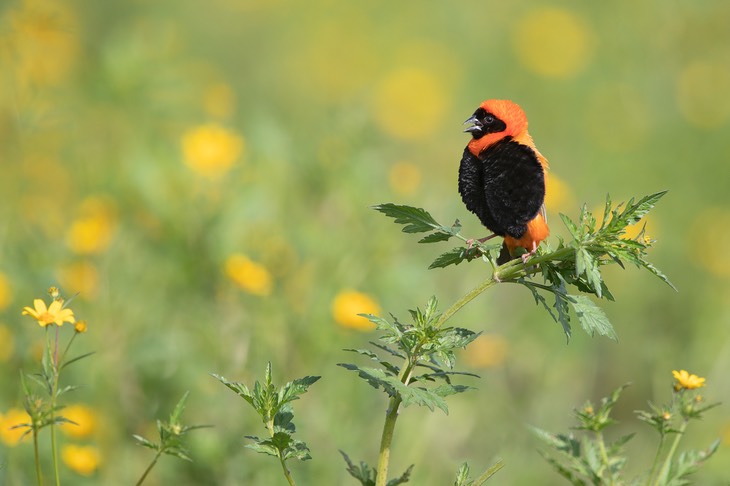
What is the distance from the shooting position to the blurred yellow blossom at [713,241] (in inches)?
221

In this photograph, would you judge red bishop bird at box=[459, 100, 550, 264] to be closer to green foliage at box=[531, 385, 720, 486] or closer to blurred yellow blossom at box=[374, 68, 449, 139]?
green foliage at box=[531, 385, 720, 486]

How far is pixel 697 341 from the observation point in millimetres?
4773

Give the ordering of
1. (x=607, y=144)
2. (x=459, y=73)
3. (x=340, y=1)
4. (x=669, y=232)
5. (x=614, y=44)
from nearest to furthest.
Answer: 1. (x=669, y=232)
2. (x=607, y=144)
3. (x=614, y=44)
4. (x=459, y=73)
5. (x=340, y=1)

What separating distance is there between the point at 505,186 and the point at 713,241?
168 inches

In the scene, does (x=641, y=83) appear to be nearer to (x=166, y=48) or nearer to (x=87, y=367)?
(x=166, y=48)

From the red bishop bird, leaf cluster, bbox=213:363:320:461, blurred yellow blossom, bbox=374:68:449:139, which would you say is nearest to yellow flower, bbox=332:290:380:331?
the red bishop bird

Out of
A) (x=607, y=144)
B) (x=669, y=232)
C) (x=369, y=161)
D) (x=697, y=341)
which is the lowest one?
(x=697, y=341)

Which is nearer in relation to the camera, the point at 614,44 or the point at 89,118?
the point at 89,118

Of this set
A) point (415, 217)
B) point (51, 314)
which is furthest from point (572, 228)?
point (51, 314)

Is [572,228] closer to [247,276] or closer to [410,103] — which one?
[247,276]

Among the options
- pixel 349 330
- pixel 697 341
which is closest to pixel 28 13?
pixel 349 330

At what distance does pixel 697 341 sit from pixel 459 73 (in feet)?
16.2

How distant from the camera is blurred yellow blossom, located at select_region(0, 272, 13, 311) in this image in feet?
11.5

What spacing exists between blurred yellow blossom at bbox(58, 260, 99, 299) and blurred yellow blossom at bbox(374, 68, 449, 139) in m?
4.48
